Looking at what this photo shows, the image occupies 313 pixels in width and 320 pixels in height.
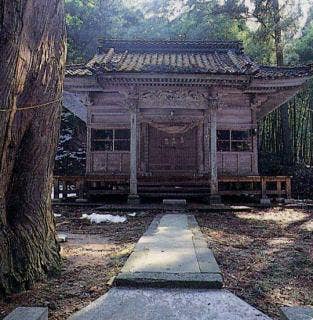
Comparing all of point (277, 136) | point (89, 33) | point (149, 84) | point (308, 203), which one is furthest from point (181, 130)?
point (89, 33)

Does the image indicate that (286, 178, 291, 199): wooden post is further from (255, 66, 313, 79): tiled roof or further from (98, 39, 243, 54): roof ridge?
(98, 39, 243, 54): roof ridge

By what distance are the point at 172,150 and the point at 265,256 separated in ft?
29.8

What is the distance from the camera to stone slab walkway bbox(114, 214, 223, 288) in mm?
3664

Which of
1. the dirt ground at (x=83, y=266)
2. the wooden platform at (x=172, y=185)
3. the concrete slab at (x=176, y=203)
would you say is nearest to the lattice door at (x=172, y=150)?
the wooden platform at (x=172, y=185)

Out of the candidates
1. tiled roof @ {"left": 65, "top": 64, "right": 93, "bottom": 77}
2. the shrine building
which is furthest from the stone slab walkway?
tiled roof @ {"left": 65, "top": 64, "right": 93, "bottom": 77}

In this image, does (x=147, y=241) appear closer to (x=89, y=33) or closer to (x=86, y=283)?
(x=86, y=283)

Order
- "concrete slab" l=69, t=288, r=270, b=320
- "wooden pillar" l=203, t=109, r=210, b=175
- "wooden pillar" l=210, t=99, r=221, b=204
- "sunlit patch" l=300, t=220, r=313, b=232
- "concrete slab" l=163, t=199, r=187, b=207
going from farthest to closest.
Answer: "wooden pillar" l=203, t=109, r=210, b=175
"wooden pillar" l=210, t=99, r=221, b=204
"concrete slab" l=163, t=199, r=187, b=207
"sunlit patch" l=300, t=220, r=313, b=232
"concrete slab" l=69, t=288, r=270, b=320

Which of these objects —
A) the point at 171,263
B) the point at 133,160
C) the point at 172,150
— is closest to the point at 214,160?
the point at 133,160

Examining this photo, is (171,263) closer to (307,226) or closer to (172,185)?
(307,226)

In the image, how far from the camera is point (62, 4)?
13.9 ft

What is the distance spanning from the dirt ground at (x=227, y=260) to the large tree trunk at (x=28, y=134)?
37 centimetres

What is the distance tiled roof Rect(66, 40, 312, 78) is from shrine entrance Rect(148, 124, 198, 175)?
2669 millimetres

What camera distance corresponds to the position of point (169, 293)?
3484mm

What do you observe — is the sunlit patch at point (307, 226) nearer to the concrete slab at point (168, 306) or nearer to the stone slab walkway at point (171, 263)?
the stone slab walkway at point (171, 263)
